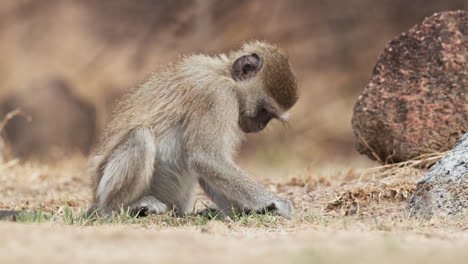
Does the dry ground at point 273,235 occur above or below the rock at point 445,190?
below

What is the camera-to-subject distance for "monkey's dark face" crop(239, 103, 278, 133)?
641cm

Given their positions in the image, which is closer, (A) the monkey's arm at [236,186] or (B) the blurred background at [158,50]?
(A) the monkey's arm at [236,186]

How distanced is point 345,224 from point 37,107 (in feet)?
31.9

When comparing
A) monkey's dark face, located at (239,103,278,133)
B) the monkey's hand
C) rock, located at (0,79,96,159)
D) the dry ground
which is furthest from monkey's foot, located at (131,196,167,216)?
rock, located at (0,79,96,159)

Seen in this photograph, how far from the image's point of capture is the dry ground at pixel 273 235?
11.5 feet

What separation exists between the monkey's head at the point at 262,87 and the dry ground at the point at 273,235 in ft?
3.34

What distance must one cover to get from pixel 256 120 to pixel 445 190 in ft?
5.66

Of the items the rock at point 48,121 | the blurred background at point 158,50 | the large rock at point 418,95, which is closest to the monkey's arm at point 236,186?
the large rock at point 418,95

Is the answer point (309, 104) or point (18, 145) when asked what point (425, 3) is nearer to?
point (309, 104)

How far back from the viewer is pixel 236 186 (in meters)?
5.83

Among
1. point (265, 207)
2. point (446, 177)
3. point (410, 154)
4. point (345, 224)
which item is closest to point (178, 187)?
point (265, 207)

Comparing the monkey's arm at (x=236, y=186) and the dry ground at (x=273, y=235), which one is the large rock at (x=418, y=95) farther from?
the monkey's arm at (x=236, y=186)

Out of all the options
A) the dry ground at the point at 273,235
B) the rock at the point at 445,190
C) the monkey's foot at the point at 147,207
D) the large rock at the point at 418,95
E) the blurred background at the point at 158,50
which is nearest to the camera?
the dry ground at the point at 273,235

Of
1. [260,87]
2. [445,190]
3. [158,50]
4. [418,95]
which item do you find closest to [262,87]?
[260,87]
